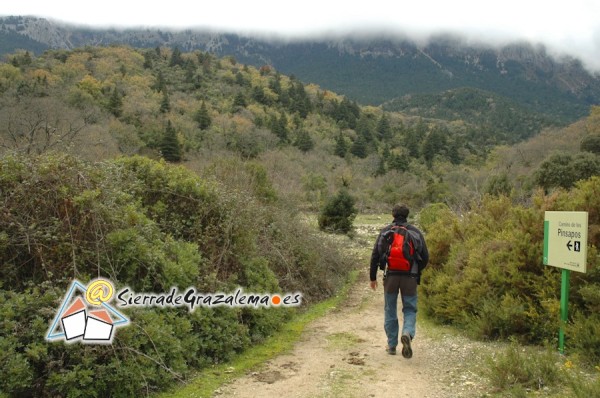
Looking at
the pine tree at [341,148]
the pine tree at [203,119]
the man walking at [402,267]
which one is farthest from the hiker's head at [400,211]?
the pine tree at [341,148]

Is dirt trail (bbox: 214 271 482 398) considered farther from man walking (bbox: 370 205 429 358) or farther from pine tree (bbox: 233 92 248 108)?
pine tree (bbox: 233 92 248 108)

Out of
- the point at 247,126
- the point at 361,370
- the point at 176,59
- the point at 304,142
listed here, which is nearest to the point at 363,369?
the point at 361,370

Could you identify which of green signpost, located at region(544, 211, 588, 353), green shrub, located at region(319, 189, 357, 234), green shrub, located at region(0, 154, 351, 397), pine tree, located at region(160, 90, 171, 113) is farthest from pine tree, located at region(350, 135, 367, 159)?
green signpost, located at region(544, 211, 588, 353)

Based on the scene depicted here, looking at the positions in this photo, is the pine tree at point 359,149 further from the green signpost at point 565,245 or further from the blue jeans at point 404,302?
the blue jeans at point 404,302

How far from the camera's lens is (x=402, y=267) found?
243 inches

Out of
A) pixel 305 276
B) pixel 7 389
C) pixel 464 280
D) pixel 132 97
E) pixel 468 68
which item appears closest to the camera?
pixel 7 389

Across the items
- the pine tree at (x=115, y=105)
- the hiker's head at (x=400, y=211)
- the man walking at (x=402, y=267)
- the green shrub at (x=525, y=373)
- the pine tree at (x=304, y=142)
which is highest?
the pine tree at (x=115, y=105)

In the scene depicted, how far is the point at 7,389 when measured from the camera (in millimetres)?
4211

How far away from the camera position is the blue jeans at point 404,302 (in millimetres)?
6219

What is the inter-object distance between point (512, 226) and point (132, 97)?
60.3 m

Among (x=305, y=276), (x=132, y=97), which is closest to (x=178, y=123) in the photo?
(x=132, y=97)

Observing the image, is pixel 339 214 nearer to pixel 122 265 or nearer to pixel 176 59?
pixel 122 265

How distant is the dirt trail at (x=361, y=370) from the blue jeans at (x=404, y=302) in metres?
0.38

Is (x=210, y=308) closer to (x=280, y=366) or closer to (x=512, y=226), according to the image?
(x=280, y=366)
